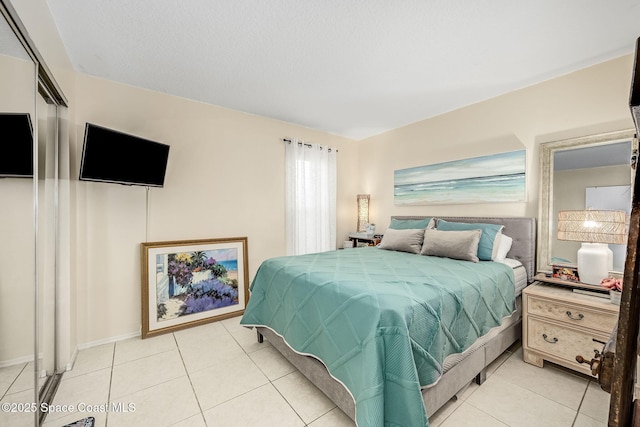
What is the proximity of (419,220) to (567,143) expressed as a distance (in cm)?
164

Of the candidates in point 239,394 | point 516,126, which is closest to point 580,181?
point 516,126

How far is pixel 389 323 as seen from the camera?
1.36 m

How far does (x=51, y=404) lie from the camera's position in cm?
177

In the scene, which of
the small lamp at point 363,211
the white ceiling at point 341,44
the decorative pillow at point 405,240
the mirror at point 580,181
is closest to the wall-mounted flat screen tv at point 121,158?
the white ceiling at point 341,44

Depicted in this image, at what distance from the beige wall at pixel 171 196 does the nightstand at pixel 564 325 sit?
2877mm

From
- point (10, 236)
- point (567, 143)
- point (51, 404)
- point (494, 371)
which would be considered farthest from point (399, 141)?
point (51, 404)

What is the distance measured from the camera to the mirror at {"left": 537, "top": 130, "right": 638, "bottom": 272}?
7.20 feet

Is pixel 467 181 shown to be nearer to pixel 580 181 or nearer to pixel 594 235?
pixel 580 181

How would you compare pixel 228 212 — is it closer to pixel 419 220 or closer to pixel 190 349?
pixel 190 349

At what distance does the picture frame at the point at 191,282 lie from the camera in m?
2.77

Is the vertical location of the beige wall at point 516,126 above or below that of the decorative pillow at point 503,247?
above

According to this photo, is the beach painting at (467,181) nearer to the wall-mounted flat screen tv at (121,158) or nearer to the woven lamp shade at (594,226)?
the woven lamp shade at (594,226)

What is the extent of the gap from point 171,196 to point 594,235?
3.93 metres

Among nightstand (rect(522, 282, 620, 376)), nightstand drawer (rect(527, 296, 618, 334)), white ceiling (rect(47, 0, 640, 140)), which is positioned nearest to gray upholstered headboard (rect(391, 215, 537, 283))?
nightstand (rect(522, 282, 620, 376))
